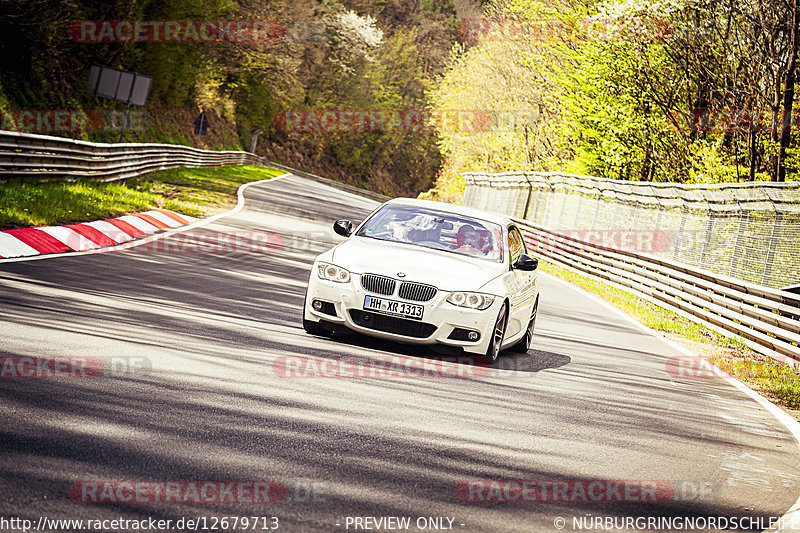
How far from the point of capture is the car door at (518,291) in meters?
9.58

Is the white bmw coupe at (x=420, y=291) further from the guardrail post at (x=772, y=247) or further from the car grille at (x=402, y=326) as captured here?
the guardrail post at (x=772, y=247)

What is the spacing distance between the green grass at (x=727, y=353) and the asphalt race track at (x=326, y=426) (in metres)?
0.65

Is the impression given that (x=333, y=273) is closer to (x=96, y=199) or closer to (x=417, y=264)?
(x=417, y=264)

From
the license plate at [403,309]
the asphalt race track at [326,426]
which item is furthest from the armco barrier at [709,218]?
the license plate at [403,309]

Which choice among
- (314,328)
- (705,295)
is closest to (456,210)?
(314,328)

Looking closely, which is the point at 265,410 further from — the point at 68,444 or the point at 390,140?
the point at 390,140

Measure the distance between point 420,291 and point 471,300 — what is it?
0.49 m

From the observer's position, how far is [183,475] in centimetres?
460

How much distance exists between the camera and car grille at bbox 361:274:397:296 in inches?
345

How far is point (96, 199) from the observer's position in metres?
18.5

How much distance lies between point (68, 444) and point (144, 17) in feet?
121

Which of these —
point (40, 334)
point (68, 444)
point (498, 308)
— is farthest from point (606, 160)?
point (68, 444)

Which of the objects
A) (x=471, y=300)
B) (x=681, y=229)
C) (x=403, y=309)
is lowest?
(x=403, y=309)

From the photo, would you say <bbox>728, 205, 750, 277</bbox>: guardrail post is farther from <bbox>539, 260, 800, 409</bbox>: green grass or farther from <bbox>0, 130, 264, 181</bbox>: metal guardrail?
<bbox>0, 130, 264, 181</bbox>: metal guardrail
